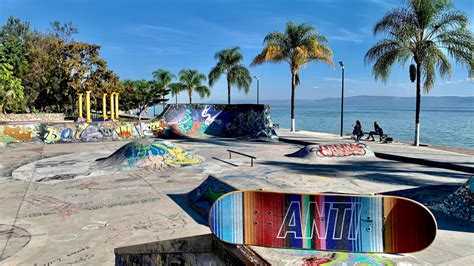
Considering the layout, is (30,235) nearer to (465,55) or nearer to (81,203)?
(81,203)

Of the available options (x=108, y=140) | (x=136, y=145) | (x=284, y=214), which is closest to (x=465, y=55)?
(x=136, y=145)

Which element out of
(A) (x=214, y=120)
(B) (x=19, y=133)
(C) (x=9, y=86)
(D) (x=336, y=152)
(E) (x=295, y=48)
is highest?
(E) (x=295, y=48)

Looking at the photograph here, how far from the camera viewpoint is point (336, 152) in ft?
61.4

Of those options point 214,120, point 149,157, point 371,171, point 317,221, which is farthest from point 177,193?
point 214,120

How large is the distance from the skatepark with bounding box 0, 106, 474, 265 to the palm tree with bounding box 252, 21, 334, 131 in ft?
39.6

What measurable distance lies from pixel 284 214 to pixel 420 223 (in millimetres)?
1606

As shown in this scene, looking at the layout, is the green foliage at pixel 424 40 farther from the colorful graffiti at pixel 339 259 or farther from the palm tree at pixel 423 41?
the colorful graffiti at pixel 339 259

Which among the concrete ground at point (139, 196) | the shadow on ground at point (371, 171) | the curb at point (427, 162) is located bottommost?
the concrete ground at point (139, 196)

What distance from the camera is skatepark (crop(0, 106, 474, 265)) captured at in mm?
5000

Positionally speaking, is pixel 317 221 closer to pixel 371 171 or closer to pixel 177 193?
pixel 177 193

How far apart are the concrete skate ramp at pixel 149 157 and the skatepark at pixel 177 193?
55 millimetres

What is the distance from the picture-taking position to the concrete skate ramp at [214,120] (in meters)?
31.1

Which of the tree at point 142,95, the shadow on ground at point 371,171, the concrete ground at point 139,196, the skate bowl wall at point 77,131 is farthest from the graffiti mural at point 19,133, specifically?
the tree at point 142,95

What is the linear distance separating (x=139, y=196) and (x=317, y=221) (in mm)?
8687
